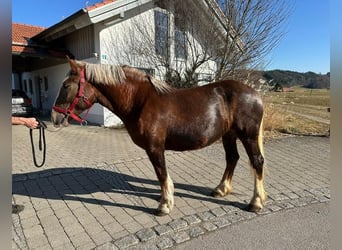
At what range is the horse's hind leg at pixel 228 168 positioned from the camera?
380cm

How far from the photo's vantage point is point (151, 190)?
13.4 ft

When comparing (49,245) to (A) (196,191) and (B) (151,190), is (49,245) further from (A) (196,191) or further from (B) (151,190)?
(A) (196,191)

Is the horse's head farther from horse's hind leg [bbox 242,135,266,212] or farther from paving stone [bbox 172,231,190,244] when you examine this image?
horse's hind leg [bbox 242,135,266,212]

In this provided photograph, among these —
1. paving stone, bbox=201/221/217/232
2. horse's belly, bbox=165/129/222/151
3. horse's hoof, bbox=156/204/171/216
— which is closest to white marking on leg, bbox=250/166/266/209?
paving stone, bbox=201/221/217/232

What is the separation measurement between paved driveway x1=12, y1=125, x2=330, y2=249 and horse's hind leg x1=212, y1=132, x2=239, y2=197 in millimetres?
143

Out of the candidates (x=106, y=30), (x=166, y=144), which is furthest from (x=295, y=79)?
(x=166, y=144)

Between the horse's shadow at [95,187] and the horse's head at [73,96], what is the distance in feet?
4.40

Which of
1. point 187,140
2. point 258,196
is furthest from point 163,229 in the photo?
point 258,196

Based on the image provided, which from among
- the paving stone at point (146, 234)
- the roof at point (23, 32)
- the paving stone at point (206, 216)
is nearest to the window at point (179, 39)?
the paving stone at point (206, 216)

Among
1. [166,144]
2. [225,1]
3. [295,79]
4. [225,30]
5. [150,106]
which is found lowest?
[166,144]

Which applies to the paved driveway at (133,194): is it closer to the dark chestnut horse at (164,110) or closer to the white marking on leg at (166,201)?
the white marking on leg at (166,201)

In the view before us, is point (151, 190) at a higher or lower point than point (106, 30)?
lower

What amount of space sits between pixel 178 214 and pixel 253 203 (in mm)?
984

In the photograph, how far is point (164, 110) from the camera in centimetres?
324
